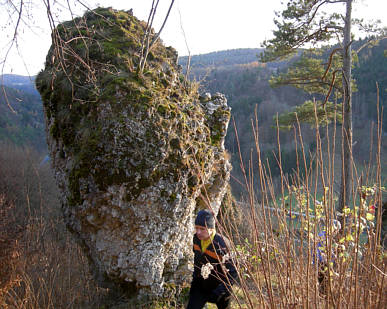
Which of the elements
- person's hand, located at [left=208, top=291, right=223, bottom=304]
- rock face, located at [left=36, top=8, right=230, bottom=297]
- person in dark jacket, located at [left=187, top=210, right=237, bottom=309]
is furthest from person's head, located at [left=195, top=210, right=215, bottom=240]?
person's hand, located at [left=208, top=291, right=223, bottom=304]

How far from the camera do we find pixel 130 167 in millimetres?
3414

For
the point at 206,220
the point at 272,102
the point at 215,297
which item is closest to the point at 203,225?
the point at 206,220

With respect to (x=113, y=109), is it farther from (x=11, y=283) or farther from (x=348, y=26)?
(x=348, y=26)

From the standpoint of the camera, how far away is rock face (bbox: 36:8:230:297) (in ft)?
11.2

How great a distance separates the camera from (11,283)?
361 centimetres

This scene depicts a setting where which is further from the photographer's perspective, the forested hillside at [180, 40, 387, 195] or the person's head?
the forested hillside at [180, 40, 387, 195]

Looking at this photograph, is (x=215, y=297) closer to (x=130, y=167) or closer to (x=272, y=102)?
(x=130, y=167)

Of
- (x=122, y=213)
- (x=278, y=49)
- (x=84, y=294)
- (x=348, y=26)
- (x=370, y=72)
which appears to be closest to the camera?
(x=122, y=213)

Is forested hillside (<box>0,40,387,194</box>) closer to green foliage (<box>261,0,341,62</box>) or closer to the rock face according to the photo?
green foliage (<box>261,0,341,62</box>)

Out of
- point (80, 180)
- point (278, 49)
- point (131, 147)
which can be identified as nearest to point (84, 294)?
point (80, 180)

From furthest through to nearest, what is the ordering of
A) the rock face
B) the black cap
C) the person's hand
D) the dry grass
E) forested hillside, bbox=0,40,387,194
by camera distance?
forested hillside, bbox=0,40,387,194, the rock face, the black cap, the person's hand, the dry grass

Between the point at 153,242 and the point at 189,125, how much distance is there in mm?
1565

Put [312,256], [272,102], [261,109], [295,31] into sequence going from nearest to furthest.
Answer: [312,256] < [295,31] < [261,109] < [272,102]

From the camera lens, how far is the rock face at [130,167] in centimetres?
341
